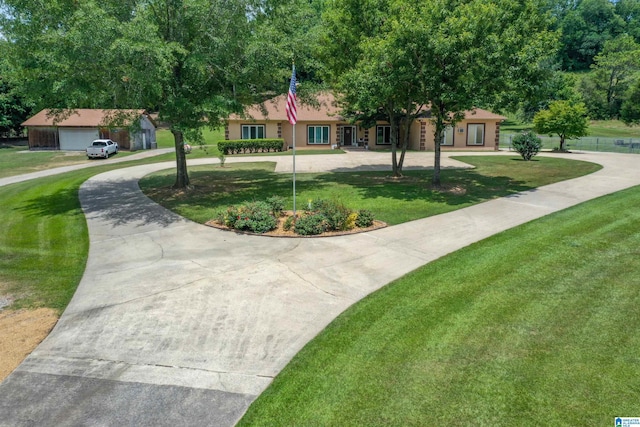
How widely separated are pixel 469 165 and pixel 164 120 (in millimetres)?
19877

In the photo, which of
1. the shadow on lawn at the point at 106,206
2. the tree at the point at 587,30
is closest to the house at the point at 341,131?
the shadow on lawn at the point at 106,206

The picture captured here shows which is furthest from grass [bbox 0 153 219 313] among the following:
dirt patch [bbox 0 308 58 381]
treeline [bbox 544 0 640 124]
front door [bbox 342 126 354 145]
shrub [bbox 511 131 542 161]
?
treeline [bbox 544 0 640 124]

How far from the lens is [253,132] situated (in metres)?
40.9

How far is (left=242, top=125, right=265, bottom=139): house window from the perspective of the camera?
134ft

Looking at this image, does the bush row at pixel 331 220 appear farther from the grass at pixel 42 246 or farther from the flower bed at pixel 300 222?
the grass at pixel 42 246

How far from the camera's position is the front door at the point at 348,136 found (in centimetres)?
4297

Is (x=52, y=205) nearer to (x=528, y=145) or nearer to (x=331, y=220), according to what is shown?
(x=331, y=220)

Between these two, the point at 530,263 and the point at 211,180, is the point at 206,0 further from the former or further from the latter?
the point at 530,263

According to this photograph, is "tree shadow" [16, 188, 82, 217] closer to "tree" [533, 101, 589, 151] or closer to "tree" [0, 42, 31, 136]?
"tree" [0, 42, 31, 136]

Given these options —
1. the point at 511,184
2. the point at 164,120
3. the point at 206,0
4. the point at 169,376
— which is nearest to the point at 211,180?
the point at 164,120

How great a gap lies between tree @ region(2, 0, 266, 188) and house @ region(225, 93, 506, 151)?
79.0ft

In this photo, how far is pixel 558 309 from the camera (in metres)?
6.82

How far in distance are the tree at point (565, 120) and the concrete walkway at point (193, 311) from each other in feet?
81.0

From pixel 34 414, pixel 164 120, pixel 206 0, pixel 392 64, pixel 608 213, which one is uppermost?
pixel 206 0
